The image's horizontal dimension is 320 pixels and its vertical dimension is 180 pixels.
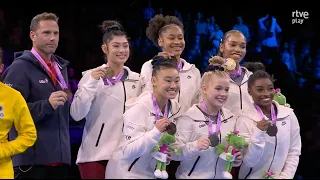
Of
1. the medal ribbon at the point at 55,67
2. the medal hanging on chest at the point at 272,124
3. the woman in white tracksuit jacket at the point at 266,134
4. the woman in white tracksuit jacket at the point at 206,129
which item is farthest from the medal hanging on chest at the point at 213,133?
the medal ribbon at the point at 55,67

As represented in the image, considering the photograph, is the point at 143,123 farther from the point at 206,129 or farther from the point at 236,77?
the point at 236,77

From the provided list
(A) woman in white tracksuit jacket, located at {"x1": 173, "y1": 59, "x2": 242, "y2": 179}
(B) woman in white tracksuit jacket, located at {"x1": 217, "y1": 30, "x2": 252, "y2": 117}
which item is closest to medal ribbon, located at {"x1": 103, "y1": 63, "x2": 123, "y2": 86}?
(A) woman in white tracksuit jacket, located at {"x1": 173, "y1": 59, "x2": 242, "y2": 179}

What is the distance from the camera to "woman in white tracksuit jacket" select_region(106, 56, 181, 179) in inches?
136

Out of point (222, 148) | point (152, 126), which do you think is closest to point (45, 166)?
point (152, 126)

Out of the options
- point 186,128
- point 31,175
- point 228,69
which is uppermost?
point 228,69

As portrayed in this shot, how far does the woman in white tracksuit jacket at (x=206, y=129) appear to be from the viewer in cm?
353

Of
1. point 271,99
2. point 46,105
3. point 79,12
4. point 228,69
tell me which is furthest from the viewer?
point 79,12

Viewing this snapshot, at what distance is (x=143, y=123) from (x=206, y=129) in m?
0.41

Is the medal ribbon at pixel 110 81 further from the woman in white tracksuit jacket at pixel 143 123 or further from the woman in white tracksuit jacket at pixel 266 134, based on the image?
the woman in white tracksuit jacket at pixel 266 134

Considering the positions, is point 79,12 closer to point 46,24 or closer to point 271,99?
point 46,24

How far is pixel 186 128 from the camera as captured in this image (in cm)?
356

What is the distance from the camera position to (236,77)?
13.2 ft

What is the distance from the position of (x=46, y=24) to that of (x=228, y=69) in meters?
1.30

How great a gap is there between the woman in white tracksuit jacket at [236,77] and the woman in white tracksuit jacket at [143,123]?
54 centimetres
